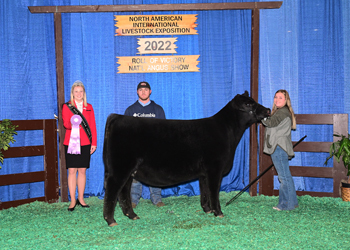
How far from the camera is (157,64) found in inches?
207

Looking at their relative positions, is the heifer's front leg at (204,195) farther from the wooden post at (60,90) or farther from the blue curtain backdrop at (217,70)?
the wooden post at (60,90)

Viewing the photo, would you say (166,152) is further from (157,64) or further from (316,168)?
(316,168)

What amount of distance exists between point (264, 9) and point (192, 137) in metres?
3.01

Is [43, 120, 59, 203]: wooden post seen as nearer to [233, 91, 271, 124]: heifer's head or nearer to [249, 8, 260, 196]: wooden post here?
[233, 91, 271, 124]: heifer's head

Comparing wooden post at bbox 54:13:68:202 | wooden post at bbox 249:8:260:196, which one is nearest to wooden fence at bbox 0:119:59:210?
wooden post at bbox 54:13:68:202

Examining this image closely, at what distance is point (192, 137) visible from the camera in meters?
3.85

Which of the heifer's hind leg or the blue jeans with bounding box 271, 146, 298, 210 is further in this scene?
the blue jeans with bounding box 271, 146, 298, 210

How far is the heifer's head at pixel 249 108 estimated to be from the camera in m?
4.10

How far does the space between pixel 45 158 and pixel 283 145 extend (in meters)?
3.79

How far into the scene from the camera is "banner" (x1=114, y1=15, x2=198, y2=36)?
5195mm

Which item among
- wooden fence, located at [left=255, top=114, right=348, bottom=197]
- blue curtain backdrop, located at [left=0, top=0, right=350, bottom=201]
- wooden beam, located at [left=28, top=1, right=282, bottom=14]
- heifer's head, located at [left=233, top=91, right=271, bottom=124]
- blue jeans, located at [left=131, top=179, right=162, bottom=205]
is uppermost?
wooden beam, located at [left=28, top=1, right=282, bottom=14]

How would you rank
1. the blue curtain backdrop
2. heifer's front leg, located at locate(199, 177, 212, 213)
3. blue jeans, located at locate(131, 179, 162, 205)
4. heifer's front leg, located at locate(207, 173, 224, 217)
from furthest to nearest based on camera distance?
1. the blue curtain backdrop
2. blue jeans, located at locate(131, 179, 162, 205)
3. heifer's front leg, located at locate(199, 177, 212, 213)
4. heifer's front leg, located at locate(207, 173, 224, 217)

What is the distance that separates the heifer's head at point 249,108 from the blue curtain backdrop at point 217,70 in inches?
50.1

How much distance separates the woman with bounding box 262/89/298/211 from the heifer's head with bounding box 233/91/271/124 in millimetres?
171
